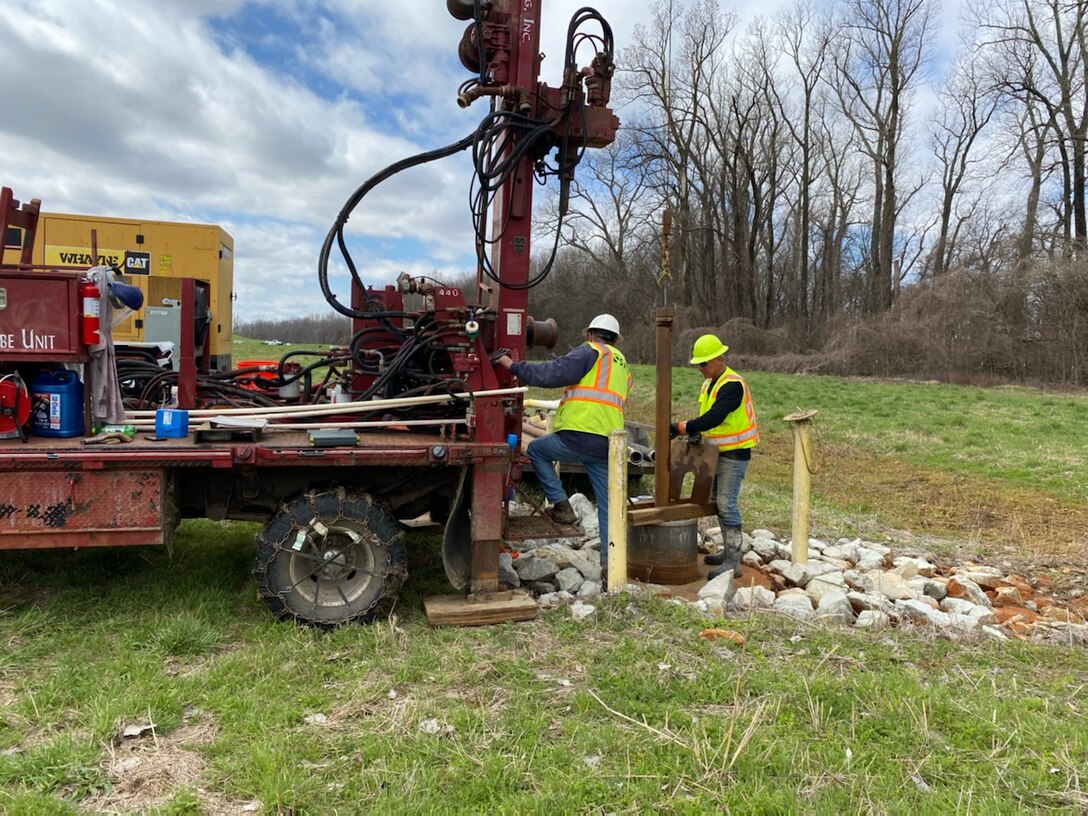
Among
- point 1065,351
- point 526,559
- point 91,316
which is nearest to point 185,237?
point 91,316

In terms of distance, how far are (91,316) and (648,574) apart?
416 centimetres

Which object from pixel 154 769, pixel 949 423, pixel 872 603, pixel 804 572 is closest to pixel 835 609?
pixel 872 603

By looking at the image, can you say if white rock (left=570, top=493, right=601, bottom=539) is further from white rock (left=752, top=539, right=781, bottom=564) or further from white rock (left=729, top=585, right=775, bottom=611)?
white rock (left=729, top=585, right=775, bottom=611)

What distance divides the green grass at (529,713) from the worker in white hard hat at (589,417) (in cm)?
110

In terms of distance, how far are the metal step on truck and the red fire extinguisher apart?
12 mm

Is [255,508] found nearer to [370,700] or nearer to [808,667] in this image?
[370,700]

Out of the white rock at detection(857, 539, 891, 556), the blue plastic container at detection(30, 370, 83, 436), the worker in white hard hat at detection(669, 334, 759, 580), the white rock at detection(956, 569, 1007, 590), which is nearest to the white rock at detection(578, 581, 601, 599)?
the worker in white hard hat at detection(669, 334, 759, 580)

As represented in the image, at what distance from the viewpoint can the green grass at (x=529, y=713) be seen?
296 cm

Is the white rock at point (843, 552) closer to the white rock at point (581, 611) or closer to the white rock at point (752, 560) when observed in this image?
the white rock at point (752, 560)

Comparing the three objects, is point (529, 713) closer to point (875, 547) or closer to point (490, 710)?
point (490, 710)

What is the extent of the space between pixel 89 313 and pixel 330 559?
1.95m

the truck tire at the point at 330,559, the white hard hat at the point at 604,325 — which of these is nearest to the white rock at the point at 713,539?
the white hard hat at the point at 604,325

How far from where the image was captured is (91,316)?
4312mm

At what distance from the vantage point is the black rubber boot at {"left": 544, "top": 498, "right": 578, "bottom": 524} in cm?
Answer: 565
